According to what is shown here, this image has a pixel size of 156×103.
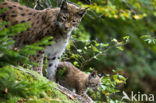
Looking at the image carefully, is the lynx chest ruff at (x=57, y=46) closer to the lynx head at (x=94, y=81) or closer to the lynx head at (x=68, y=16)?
the lynx head at (x=68, y=16)

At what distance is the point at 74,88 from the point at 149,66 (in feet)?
18.4

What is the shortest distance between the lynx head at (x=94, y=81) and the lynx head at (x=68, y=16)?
2.05m

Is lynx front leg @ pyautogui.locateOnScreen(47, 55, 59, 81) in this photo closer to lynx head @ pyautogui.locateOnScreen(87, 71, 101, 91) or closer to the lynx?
the lynx

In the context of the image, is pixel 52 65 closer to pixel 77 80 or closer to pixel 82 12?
pixel 77 80

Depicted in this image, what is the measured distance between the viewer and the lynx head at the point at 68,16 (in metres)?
5.49

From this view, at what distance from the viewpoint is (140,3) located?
257cm

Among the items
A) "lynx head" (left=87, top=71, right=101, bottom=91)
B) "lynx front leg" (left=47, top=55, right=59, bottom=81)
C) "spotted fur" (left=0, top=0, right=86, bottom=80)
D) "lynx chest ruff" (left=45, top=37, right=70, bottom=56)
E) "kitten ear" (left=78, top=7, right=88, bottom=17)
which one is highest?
"kitten ear" (left=78, top=7, right=88, bottom=17)

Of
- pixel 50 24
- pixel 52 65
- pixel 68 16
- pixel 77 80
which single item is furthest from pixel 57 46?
pixel 77 80

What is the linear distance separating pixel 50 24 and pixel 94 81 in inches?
93.6

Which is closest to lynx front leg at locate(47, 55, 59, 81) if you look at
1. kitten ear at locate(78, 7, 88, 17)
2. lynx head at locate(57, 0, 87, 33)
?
lynx head at locate(57, 0, 87, 33)

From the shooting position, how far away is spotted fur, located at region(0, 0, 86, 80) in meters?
5.56

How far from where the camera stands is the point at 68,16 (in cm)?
555

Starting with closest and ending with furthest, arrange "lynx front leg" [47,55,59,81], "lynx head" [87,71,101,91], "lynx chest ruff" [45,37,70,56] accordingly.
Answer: "lynx chest ruff" [45,37,70,56], "lynx front leg" [47,55,59,81], "lynx head" [87,71,101,91]

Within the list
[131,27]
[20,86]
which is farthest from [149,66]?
[20,86]
